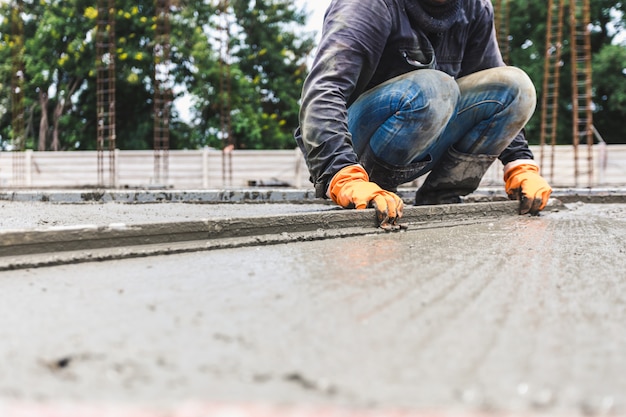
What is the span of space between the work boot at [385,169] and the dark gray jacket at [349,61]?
0.86 feet

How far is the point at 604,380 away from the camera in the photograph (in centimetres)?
→ 55

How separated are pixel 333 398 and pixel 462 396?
4.6 inches

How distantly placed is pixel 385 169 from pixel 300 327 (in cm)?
171

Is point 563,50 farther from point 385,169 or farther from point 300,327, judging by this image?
point 300,327

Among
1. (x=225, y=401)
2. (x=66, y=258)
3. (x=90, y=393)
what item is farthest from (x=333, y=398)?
(x=66, y=258)

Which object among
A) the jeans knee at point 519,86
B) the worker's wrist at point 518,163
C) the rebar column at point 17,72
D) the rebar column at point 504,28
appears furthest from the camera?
the rebar column at point 17,72

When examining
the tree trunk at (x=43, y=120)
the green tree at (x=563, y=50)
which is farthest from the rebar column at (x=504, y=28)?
the tree trunk at (x=43, y=120)

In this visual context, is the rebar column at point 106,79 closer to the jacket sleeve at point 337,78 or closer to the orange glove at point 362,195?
the jacket sleeve at point 337,78

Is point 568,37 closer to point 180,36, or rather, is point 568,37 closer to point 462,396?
point 180,36

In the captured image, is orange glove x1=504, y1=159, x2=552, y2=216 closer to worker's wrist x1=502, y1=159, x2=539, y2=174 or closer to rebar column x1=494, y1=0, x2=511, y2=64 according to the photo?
worker's wrist x1=502, y1=159, x2=539, y2=174

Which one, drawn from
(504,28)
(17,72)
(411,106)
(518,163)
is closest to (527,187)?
(518,163)

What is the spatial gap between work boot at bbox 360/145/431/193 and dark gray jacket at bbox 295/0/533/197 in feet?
0.86

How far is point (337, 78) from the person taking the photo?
200cm

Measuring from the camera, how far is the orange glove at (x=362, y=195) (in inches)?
70.3
